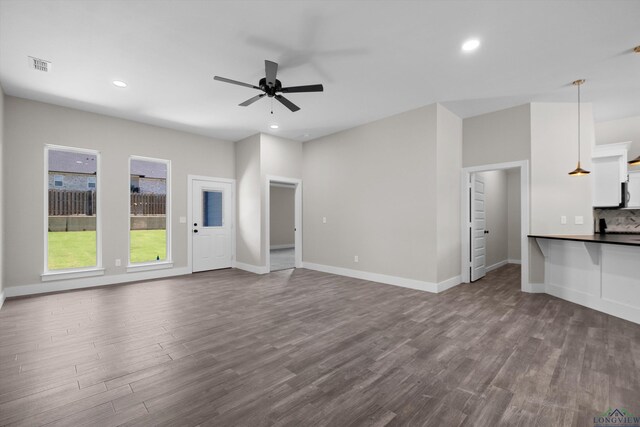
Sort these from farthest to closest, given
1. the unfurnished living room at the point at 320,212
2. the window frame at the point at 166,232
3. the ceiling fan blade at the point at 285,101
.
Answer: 1. the window frame at the point at 166,232
2. the ceiling fan blade at the point at 285,101
3. the unfurnished living room at the point at 320,212

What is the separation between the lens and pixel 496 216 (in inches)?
277

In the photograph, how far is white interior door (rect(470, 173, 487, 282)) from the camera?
530cm

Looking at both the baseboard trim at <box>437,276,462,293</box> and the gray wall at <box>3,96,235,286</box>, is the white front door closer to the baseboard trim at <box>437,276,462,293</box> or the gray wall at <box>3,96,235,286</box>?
the gray wall at <box>3,96,235,286</box>

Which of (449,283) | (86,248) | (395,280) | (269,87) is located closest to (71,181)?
(86,248)

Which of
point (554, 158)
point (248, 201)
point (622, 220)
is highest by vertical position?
point (554, 158)

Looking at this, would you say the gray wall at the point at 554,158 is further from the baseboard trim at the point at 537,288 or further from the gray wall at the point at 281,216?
the gray wall at the point at 281,216

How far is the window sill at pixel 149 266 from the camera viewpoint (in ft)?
18.0

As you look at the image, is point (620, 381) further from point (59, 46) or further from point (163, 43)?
point (59, 46)

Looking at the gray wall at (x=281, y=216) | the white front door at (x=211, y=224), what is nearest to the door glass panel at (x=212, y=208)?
the white front door at (x=211, y=224)

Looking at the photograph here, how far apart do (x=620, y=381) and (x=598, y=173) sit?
429 centimetres

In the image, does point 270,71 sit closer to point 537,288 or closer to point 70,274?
point 70,274

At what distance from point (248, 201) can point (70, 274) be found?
3.43m

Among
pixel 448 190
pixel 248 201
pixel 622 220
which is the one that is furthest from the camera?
pixel 248 201

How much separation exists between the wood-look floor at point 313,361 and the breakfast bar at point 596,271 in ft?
0.71
